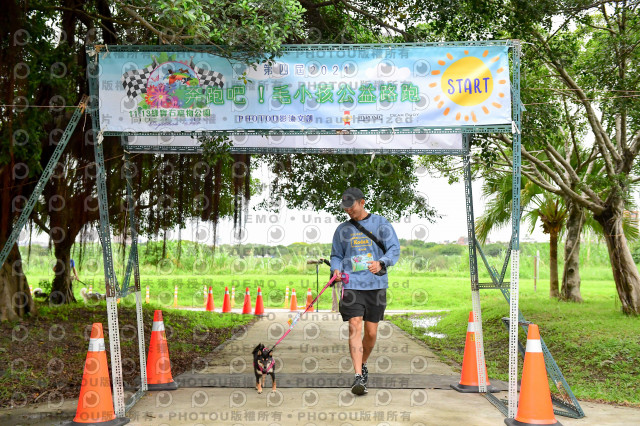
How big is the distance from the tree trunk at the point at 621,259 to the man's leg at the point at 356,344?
7.13 m

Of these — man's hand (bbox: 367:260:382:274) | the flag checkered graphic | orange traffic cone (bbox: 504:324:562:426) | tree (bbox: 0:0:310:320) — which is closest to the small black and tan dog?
man's hand (bbox: 367:260:382:274)

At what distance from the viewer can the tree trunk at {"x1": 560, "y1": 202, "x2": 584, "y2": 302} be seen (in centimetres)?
1513

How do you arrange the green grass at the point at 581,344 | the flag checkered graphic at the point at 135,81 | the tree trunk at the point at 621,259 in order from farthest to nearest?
the tree trunk at the point at 621,259
the green grass at the point at 581,344
the flag checkered graphic at the point at 135,81

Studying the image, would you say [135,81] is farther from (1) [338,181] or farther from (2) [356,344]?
(1) [338,181]

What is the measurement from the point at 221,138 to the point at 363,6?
15.7 ft

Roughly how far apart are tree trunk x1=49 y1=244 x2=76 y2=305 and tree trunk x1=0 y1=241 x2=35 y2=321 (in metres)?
2.94

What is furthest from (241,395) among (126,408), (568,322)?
(568,322)

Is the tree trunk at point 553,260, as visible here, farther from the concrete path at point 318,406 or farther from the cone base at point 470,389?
the cone base at point 470,389

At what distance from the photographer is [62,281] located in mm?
14820

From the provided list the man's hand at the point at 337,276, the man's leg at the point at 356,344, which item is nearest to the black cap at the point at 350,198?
the man's hand at the point at 337,276

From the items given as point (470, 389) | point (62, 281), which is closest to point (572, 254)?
point (470, 389)

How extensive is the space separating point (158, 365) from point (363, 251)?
2581mm

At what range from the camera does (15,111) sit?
810 centimetres

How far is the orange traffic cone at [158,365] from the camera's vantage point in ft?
22.6
